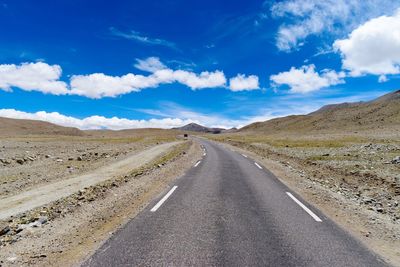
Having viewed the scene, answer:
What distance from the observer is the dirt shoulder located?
7.21m

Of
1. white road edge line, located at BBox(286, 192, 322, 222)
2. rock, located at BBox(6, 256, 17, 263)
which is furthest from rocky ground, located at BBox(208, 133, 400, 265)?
rock, located at BBox(6, 256, 17, 263)

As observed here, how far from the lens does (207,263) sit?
A: 21.9ft

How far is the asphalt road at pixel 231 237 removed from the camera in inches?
273

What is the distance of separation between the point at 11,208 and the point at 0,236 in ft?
13.7

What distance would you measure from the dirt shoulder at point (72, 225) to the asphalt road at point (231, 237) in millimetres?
513

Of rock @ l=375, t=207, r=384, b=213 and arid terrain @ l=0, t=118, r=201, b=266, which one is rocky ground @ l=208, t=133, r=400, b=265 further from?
arid terrain @ l=0, t=118, r=201, b=266

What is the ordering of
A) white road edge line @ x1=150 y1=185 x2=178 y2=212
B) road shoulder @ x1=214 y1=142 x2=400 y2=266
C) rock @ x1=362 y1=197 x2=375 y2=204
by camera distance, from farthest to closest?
rock @ x1=362 y1=197 x2=375 y2=204
white road edge line @ x1=150 y1=185 x2=178 y2=212
road shoulder @ x1=214 y1=142 x2=400 y2=266

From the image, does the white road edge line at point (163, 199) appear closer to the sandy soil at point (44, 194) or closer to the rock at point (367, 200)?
the sandy soil at point (44, 194)

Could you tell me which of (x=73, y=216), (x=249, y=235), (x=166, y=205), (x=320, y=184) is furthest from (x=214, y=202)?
(x=320, y=184)

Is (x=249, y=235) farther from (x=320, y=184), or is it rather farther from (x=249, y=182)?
(x=320, y=184)

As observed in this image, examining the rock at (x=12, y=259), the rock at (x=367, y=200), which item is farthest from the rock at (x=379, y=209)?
the rock at (x=12, y=259)

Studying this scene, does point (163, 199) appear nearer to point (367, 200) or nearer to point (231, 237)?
point (231, 237)

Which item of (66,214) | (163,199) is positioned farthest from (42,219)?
(163,199)

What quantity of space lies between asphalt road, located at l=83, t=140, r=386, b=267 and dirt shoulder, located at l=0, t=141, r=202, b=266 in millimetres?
513
